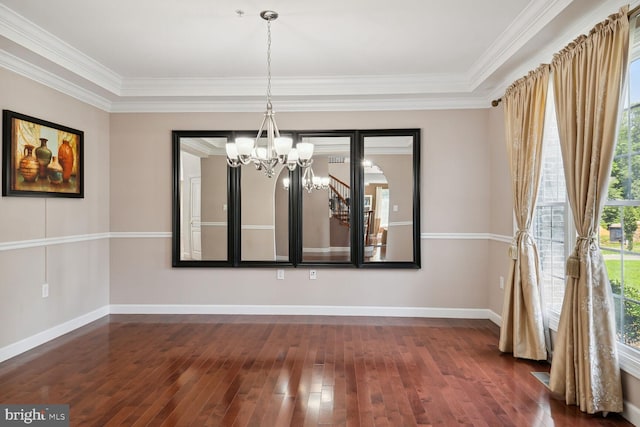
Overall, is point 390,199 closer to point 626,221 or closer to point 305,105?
point 305,105

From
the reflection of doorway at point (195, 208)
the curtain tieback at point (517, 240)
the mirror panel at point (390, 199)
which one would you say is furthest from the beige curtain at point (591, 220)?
the reflection of doorway at point (195, 208)

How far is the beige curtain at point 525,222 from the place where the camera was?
3.47m

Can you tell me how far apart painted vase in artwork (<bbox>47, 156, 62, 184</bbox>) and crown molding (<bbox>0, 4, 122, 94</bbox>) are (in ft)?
3.01

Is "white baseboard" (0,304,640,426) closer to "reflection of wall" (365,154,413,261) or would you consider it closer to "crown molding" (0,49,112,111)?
"reflection of wall" (365,154,413,261)

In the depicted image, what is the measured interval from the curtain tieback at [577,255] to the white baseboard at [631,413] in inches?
32.8

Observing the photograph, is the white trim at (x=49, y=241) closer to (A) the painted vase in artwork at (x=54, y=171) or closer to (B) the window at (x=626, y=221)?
(A) the painted vase in artwork at (x=54, y=171)

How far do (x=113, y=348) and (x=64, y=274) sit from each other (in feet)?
3.51

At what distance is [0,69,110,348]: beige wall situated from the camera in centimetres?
362

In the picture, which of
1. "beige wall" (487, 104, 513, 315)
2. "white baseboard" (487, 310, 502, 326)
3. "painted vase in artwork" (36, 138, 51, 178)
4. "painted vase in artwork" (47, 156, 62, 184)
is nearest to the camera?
"painted vase in artwork" (36, 138, 51, 178)

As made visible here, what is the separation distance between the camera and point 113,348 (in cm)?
388

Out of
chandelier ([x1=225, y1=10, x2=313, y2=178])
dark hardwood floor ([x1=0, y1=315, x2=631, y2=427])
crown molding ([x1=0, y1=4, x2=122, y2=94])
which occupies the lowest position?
dark hardwood floor ([x1=0, y1=315, x2=631, y2=427])

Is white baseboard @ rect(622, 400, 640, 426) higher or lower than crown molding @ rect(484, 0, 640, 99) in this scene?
lower

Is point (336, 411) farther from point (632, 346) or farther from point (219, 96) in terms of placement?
point (219, 96)

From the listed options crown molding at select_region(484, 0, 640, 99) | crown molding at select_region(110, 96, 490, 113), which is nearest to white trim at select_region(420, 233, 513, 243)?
crown molding at select_region(110, 96, 490, 113)
